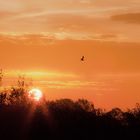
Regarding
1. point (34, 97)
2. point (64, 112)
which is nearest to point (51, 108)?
point (64, 112)

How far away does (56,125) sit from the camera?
2778 inches

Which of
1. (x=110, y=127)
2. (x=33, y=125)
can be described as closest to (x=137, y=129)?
(x=110, y=127)

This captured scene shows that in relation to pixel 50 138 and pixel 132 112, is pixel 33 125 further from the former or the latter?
pixel 132 112

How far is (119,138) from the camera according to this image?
7250 cm

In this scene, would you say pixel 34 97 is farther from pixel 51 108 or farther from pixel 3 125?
pixel 3 125

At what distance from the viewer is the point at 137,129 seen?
79.2 metres

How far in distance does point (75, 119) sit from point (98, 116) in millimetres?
5535

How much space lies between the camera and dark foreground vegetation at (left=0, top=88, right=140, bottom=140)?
68.9 metres

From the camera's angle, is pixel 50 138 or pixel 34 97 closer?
pixel 50 138

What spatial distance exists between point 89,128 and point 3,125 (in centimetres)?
969

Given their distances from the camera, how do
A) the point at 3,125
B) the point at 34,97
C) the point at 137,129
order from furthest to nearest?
the point at 34,97
the point at 137,129
the point at 3,125

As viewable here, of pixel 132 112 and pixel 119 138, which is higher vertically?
pixel 132 112

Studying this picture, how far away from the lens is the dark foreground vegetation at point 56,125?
226ft

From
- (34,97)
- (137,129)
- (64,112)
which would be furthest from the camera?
(34,97)
